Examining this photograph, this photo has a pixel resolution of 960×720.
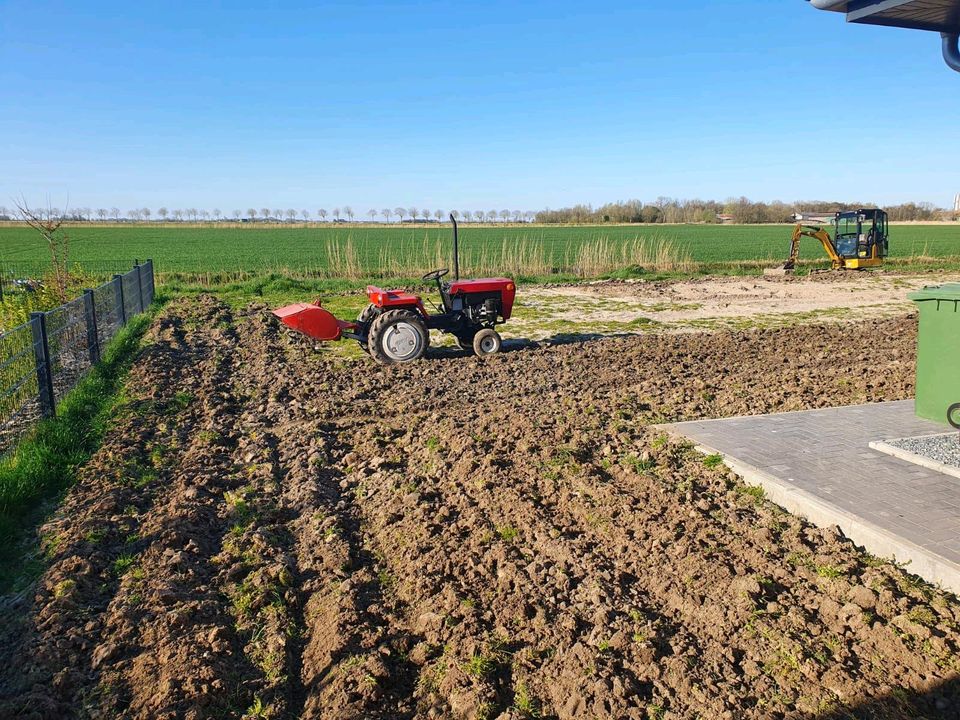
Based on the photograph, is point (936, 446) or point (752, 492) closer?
point (752, 492)

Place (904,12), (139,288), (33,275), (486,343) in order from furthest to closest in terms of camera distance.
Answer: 1. (33,275)
2. (139,288)
3. (486,343)
4. (904,12)

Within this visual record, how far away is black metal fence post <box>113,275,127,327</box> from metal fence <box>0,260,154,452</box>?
2 centimetres

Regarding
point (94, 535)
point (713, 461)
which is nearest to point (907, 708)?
point (713, 461)

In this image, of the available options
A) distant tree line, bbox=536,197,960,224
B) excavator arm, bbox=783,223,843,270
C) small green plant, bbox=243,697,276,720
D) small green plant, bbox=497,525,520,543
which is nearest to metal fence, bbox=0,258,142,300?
small green plant, bbox=497,525,520,543

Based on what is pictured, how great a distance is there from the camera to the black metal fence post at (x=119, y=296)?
40.8ft

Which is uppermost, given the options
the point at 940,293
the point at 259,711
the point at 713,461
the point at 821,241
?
the point at 821,241

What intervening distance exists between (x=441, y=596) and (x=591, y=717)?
1.17 m

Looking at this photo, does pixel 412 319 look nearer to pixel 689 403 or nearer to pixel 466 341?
pixel 466 341

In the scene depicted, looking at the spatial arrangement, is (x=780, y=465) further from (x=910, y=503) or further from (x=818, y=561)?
(x=818, y=561)

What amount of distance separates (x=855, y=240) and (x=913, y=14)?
23.6 meters

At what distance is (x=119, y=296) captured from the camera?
12.7 metres

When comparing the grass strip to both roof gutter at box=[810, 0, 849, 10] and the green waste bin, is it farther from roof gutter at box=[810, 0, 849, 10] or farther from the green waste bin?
the green waste bin

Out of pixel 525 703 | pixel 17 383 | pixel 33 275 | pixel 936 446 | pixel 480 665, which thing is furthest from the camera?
pixel 33 275

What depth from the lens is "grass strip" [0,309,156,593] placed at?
4.60 metres
